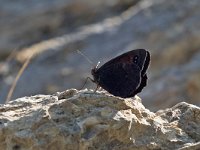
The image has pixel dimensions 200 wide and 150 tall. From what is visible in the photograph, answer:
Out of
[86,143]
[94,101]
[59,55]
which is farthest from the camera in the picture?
[59,55]

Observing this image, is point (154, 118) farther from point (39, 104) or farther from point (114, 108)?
point (39, 104)

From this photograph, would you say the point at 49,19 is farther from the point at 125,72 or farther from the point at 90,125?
the point at 90,125

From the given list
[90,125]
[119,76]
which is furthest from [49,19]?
[90,125]

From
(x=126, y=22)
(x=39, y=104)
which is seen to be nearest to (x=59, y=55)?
(x=126, y=22)

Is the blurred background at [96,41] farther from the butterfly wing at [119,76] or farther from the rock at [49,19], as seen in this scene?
the butterfly wing at [119,76]

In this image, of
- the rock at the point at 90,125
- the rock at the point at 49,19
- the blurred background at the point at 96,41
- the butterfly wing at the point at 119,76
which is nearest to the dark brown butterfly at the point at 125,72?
the butterfly wing at the point at 119,76

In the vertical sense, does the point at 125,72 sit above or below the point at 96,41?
below

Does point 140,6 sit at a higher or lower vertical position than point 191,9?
higher

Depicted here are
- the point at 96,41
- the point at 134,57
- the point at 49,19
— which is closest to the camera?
the point at 134,57
